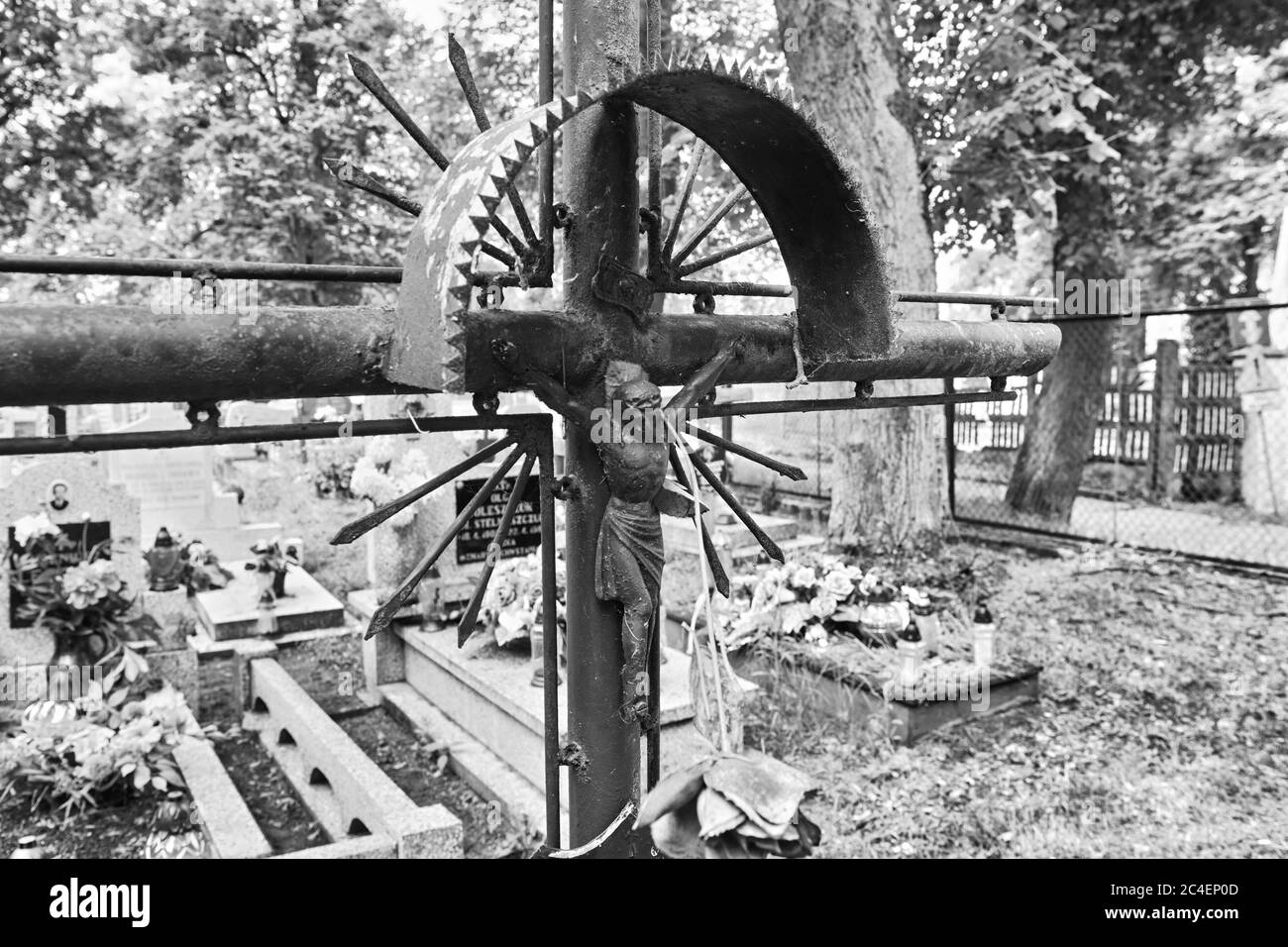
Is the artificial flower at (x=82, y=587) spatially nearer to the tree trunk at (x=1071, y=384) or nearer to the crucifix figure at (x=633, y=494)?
the crucifix figure at (x=633, y=494)

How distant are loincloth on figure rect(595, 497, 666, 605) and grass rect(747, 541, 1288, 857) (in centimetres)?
323

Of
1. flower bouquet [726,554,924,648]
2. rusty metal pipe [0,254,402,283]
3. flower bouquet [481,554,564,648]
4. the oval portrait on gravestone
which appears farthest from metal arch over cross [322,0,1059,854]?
the oval portrait on gravestone

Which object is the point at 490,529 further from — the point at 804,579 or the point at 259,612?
the point at 804,579

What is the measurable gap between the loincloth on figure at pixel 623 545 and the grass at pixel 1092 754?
3231 millimetres

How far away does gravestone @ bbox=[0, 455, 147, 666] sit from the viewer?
593cm

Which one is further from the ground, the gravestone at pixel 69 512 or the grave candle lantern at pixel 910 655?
the gravestone at pixel 69 512

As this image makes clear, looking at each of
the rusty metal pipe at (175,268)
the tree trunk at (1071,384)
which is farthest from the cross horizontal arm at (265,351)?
the tree trunk at (1071,384)

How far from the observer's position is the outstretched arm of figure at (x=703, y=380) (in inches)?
56.2

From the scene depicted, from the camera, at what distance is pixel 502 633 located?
578 centimetres

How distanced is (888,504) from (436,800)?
4.67m

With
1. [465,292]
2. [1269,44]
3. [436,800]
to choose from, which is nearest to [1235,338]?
[1269,44]

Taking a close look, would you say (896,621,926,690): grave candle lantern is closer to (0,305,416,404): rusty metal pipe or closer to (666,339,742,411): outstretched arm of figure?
(666,339,742,411): outstretched arm of figure

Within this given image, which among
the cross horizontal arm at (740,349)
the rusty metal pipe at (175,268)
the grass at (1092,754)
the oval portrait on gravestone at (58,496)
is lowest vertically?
the grass at (1092,754)
